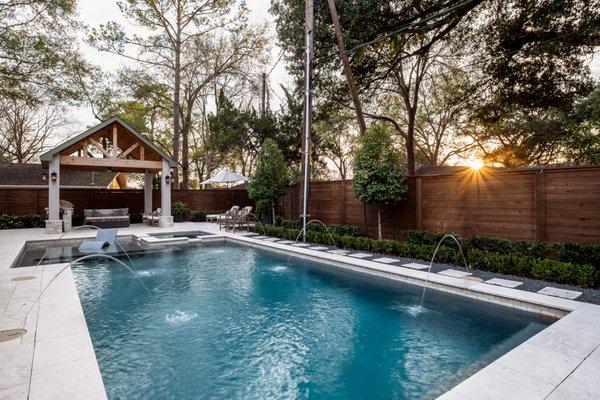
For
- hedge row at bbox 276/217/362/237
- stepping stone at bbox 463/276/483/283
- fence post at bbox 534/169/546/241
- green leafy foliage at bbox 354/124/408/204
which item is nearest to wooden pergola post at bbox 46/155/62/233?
hedge row at bbox 276/217/362/237

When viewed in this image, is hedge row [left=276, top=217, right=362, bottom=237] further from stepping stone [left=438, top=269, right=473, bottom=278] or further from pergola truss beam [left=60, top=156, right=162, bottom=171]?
pergola truss beam [left=60, top=156, right=162, bottom=171]

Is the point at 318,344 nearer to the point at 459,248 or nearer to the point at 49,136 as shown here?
the point at 459,248

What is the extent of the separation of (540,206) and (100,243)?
36.7 ft

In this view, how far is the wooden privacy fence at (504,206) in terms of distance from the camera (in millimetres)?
6094

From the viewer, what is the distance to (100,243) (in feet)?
31.4

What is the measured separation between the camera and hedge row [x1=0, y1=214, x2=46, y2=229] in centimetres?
1470

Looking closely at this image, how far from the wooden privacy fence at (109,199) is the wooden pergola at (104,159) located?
63.1 inches

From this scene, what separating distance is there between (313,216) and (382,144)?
4466 mm

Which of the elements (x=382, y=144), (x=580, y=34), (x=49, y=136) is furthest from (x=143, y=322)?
(x=49, y=136)

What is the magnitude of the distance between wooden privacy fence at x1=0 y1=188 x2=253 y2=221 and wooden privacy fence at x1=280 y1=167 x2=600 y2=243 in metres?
11.6

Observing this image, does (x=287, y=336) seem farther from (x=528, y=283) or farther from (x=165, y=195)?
(x=165, y=195)

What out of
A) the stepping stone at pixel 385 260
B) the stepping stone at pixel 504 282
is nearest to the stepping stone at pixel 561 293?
the stepping stone at pixel 504 282

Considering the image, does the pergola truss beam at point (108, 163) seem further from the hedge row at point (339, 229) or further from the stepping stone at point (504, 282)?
the stepping stone at point (504, 282)

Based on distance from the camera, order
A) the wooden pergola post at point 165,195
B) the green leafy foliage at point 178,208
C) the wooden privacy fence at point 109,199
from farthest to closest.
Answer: the green leafy foliage at point 178,208 < the wooden privacy fence at point 109,199 < the wooden pergola post at point 165,195
